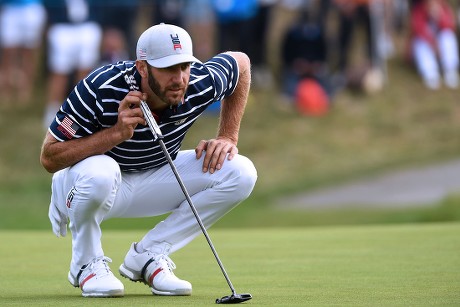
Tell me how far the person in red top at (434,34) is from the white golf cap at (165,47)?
16.1 meters

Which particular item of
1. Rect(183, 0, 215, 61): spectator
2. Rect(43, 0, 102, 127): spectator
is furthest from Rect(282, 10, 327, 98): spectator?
Rect(43, 0, 102, 127): spectator

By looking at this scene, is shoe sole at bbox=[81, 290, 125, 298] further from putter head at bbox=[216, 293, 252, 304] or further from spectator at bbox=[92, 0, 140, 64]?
spectator at bbox=[92, 0, 140, 64]

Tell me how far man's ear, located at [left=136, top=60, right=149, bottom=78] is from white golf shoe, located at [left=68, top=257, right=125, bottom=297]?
3.61 ft

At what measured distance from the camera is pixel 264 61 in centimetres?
2188

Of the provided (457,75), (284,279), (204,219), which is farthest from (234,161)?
(457,75)

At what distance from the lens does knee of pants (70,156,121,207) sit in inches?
248

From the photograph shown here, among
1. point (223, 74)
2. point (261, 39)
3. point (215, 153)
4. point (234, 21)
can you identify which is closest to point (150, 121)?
point (215, 153)

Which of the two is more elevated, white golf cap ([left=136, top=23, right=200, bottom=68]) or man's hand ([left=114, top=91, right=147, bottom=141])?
white golf cap ([left=136, top=23, right=200, bottom=68])

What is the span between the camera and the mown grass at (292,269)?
606cm

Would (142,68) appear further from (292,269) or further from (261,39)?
(261,39)

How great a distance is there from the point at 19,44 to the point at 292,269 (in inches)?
541

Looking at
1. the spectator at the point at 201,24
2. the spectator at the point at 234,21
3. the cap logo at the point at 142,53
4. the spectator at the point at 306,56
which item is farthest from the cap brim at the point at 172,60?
the spectator at the point at 306,56

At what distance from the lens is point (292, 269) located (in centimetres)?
786

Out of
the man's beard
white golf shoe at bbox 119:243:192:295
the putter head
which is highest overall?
the man's beard
